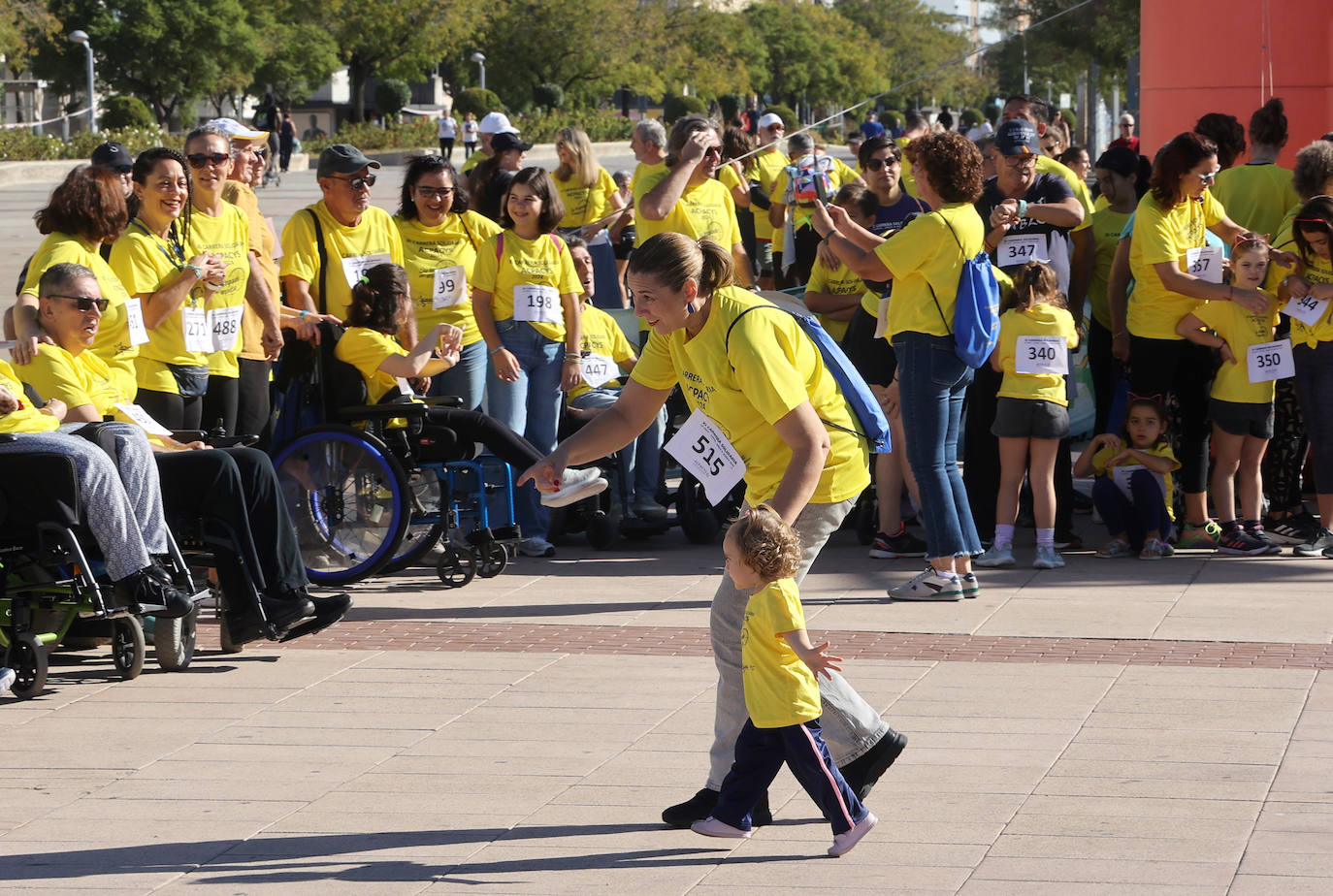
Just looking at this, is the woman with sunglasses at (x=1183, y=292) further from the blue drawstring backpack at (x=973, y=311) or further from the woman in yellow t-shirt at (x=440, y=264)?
the woman in yellow t-shirt at (x=440, y=264)

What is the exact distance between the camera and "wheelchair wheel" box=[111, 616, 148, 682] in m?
6.58

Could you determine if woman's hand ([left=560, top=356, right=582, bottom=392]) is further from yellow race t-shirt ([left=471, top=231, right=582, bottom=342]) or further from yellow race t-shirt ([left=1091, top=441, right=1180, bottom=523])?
yellow race t-shirt ([left=1091, top=441, right=1180, bottom=523])

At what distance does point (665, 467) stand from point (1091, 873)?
19.2ft

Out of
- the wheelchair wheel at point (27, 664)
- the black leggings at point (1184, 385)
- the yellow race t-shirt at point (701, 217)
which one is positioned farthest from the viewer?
the yellow race t-shirt at point (701, 217)

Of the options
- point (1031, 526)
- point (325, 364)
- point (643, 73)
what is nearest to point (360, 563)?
point (325, 364)

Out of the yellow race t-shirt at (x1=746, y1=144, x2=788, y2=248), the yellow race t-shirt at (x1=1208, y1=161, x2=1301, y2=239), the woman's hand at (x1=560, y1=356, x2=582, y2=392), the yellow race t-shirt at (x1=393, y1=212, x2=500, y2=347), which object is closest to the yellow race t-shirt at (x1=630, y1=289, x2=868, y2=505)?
the woman's hand at (x1=560, y1=356, x2=582, y2=392)

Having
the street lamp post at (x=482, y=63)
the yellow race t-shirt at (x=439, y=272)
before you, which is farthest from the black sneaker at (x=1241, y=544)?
the street lamp post at (x=482, y=63)

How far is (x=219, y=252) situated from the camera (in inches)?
314

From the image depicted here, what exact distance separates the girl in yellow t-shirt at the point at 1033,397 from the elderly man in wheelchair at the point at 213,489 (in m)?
3.33

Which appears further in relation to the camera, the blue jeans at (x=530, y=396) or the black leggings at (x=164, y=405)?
the blue jeans at (x=530, y=396)

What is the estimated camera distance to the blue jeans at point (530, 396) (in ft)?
29.4

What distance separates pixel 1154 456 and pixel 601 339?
2.87 meters

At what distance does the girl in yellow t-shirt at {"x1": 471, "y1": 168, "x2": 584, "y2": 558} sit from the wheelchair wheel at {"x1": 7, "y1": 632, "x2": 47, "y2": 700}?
307 cm

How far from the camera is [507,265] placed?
8.84m
